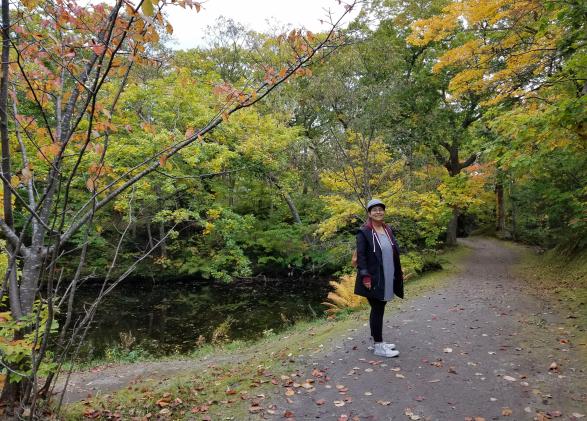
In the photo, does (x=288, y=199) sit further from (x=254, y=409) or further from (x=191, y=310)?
(x=254, y=409)

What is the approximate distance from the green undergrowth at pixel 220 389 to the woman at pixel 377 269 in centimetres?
106

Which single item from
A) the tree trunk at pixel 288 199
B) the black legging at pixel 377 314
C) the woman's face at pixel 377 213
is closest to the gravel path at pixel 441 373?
the black legging at pixel 377 314

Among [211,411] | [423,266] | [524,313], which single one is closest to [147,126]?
[211,411]

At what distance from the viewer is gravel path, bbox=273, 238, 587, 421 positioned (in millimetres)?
3928

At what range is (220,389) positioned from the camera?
4785 millimetres

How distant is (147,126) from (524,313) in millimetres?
7354

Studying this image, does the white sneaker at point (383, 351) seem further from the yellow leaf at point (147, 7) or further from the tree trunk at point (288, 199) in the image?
the tree trunk at point (288, 199)

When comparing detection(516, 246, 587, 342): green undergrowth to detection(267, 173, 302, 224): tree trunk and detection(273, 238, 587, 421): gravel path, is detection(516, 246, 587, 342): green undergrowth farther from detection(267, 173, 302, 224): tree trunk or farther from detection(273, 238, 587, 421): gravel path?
detection(267, 173, 302, 224): tree trunk

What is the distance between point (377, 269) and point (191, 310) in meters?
10.9

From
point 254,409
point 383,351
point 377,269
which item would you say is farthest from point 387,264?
point 254,409

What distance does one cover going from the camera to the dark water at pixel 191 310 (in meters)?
11.3

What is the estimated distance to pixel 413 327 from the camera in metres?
6.64

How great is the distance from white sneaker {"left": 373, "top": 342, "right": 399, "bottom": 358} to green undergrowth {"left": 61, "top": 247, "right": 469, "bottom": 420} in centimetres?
84

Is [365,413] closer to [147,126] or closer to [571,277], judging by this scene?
[147,126]
